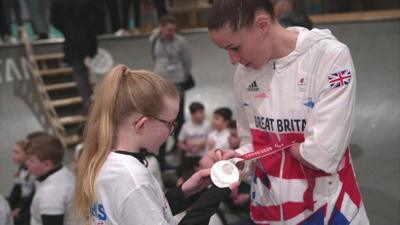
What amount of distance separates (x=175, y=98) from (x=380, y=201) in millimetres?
2769

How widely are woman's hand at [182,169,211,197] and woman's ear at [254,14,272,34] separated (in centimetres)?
53

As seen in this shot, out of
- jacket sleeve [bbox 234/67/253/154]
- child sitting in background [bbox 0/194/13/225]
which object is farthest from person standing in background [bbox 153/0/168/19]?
jacket sleeve [bbox 234/67/253/154]

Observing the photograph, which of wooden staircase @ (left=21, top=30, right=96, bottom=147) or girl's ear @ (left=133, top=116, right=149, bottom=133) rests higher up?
girl's ear @ (left=133, top=116, right=149, bottom=133)

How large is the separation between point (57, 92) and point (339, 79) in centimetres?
554

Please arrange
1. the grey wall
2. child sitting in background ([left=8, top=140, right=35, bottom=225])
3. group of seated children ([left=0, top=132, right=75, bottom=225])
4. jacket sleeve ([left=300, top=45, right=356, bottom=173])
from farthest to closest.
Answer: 1. the grey wall
2. child sitting in background ([left=8, top=140, right=35, bottom=225])
3. group of seated children ([left=0, top=132, right=75, bottom=225])
4. jacket sleeve ([left=300, top=45, right=356, bottom=173])

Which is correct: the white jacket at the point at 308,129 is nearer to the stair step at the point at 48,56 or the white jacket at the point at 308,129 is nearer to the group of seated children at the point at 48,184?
the group of seated children at the point at 48,184

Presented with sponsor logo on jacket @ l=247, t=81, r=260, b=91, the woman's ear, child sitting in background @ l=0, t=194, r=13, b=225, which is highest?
the woman's ear

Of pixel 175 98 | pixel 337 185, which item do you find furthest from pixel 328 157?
pixel 175 98

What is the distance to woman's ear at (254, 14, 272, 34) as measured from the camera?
61.3 inches

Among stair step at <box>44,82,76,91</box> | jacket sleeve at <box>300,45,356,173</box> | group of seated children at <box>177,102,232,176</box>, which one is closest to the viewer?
jacket sleeve at <box>300,45,356,173</box>

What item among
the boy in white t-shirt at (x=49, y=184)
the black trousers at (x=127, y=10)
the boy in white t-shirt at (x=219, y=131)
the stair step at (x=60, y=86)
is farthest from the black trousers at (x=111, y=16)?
the boy in white t-shirt at (x=49, y=184)

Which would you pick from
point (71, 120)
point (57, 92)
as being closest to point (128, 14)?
point (57, 92)

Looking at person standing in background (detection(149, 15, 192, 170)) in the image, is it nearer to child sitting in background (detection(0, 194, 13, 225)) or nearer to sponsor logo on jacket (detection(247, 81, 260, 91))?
child sitting in background (detection(0, 194, 13, 225))

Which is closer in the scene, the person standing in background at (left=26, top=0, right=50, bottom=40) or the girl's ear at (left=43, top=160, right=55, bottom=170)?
the girl's ear at (left=43, top=160, right=55, bottom=170)
